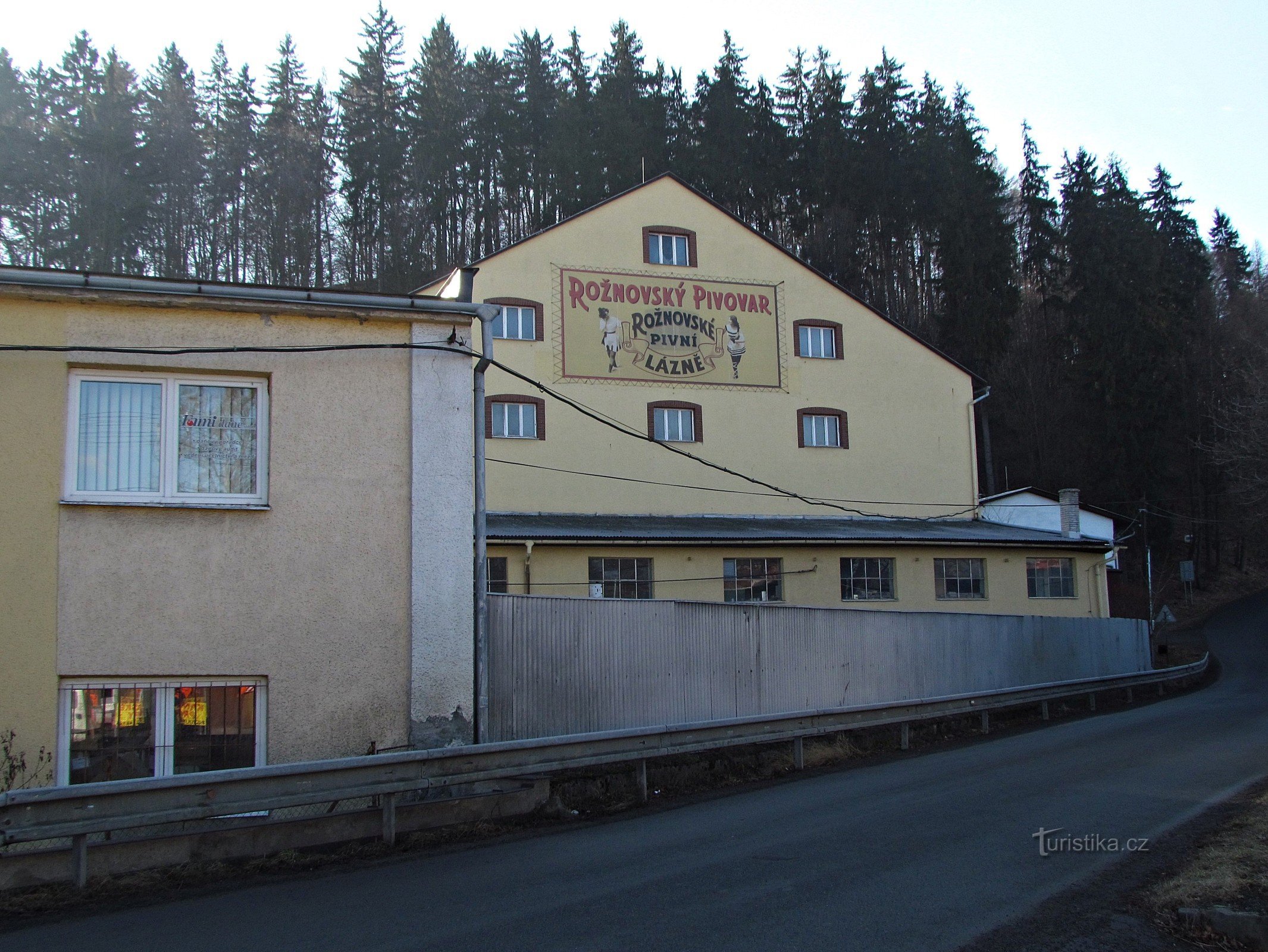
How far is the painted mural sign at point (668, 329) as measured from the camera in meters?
27.2

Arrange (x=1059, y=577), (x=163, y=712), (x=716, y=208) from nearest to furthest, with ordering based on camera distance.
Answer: (x=163, y=712), (x=1059, y=577), (x=716, y=208)

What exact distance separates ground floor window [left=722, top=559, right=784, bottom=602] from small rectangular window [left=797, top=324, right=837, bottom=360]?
24.9 ft

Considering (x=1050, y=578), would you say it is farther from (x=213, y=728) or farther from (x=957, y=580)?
(x=213, y=728)

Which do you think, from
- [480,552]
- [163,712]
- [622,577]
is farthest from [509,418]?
[163,712]

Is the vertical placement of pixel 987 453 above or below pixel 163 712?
above

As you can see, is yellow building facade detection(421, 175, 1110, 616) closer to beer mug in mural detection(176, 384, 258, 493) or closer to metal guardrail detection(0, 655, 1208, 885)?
metal guardrail detection(0, 655, 1208, 885)

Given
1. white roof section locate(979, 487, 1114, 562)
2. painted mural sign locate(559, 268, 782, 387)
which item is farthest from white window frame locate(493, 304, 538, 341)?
white roof section locate(979, 487, 1114, 562)

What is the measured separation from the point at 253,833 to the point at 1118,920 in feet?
20.0

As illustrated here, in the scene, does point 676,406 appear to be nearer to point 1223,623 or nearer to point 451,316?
point 451,316

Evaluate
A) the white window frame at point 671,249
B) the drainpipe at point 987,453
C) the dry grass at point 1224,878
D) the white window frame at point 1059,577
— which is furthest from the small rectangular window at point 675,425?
the drainpipe at point 987,453

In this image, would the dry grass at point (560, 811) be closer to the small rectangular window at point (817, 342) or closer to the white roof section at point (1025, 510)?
the white roof section at point (1025, 510)

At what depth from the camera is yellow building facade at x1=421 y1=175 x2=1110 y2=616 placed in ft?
82.7

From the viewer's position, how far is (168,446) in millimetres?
9570

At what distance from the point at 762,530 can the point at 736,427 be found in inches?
164
